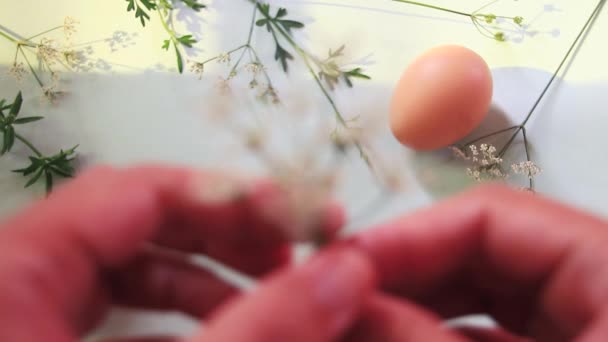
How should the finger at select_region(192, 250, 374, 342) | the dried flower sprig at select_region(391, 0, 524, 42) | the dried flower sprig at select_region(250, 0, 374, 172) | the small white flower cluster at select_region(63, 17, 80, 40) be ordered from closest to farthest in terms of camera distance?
the finger at select_region(192, 250, 374, 342)
the dried flower sprig at select_region(250, 0, 374, 172)
the small white flower cluster at select_region(63, 17, 80, 40)
the dried flower sprig at select_region(391, 0, 524, 42)

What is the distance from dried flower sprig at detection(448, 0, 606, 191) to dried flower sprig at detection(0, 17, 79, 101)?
0.95ft

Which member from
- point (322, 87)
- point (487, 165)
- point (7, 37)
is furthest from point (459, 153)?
point (7, 37)

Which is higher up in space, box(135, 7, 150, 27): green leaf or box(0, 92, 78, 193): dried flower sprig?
box(135, 7, 150, 27): green leaf

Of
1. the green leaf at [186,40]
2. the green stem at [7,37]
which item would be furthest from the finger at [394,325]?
the green stem at [7,37]

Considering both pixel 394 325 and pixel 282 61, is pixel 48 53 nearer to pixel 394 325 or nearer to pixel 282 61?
pixel 282 61

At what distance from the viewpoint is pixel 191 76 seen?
1.11ft

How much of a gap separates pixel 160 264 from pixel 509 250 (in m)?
0.16

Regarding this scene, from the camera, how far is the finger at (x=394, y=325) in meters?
0.20

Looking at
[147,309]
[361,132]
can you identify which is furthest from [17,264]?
[361,132]

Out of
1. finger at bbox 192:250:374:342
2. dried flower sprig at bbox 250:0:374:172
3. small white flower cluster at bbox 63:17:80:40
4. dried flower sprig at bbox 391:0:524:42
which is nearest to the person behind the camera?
finger at bbox 192:250:374:342

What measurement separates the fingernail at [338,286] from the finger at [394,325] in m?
0.02

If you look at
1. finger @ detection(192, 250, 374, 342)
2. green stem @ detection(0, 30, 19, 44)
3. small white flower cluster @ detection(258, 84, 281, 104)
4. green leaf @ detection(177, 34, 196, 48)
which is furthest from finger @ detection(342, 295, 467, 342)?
green stem @ detection(0, 30, 19, 44)

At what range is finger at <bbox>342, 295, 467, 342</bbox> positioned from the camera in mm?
205

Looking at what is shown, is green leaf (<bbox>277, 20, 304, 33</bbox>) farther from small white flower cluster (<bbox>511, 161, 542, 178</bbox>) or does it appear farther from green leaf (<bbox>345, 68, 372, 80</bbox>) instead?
small white flower cluster (<bbox>511, 161, 542, 178</bbox>)
